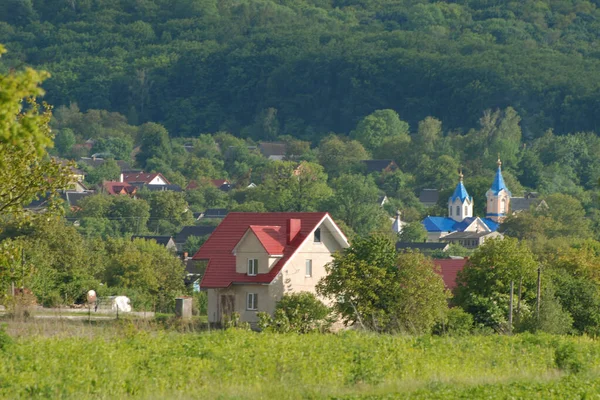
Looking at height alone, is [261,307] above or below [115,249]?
below

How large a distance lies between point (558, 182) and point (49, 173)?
146 meters

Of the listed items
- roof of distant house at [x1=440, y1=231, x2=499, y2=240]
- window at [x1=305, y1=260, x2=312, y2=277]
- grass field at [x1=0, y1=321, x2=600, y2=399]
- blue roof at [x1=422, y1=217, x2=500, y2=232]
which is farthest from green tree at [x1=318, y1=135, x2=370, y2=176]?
grass field at [x1=0, y1=321, x2=600, y2=399]

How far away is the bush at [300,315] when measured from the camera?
38.3m

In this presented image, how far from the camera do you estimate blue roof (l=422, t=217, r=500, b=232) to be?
12500cm

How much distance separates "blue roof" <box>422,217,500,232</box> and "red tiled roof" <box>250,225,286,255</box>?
7810 centimetres

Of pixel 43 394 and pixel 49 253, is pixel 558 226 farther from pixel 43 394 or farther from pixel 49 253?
pixel 43 394

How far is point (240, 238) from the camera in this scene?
46.2 m

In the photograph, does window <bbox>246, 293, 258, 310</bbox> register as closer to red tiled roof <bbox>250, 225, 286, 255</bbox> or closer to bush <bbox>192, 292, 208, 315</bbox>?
red tiled roof <bbox>250, 225, 286, 255</bbox>

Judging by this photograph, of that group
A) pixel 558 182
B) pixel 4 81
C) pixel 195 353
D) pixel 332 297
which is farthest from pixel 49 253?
pixel 558 182

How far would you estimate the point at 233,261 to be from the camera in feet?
149

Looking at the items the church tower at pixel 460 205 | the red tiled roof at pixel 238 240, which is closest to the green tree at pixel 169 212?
the church tower at pixel 460 205

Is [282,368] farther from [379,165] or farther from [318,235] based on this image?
[379,165]

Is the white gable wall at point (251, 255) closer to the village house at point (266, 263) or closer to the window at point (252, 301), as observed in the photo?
the village house at point (266, 263)

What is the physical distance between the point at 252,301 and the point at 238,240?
2.87 m
